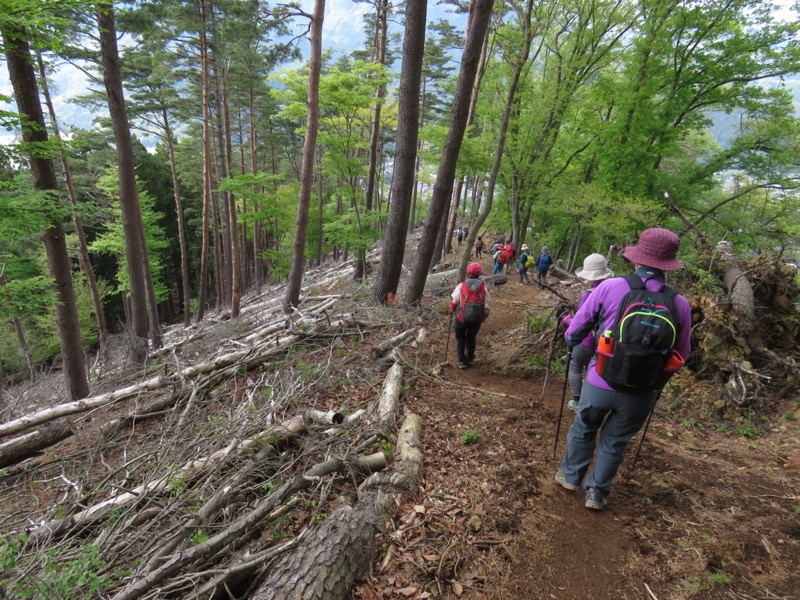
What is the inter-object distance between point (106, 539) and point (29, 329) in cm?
3015

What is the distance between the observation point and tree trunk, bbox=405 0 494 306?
6879 mm

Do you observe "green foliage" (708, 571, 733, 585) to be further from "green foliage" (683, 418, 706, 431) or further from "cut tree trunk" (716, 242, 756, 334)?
"cut tree trunk" (716, 242, 756, 334)

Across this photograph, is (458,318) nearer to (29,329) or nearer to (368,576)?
(368,576)

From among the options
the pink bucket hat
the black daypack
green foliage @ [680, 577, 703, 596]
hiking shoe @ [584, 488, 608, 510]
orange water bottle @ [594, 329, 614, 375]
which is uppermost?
the pink bucket hat

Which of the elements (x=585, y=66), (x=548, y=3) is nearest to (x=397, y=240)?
(x=548, y=3)

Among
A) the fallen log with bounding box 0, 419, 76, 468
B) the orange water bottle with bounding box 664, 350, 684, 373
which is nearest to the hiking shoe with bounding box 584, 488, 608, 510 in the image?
the orange water bottle with bounding box 664, 350, 684, 373

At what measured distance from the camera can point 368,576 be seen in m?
2.43

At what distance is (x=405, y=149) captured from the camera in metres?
7.76

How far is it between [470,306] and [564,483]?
3.01m

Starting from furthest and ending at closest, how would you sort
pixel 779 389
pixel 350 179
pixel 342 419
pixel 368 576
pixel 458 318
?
1. pixel 350 179
2. pixel 458 318
3. pixel 779 389
4. pixel 342 419
5. pixel 368 576

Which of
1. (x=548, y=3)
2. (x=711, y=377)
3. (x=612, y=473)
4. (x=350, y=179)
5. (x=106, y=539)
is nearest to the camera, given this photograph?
(x=106, y=539)

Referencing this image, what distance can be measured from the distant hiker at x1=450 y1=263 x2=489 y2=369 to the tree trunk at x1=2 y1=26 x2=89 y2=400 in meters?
6.56

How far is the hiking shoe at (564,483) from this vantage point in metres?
3.23

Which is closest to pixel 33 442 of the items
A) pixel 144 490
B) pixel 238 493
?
pixel 144 490
